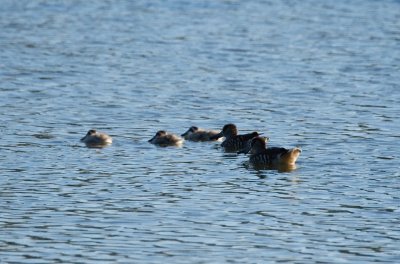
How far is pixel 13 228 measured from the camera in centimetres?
1270

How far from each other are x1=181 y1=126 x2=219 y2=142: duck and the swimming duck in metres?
0.09

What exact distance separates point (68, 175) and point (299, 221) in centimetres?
365

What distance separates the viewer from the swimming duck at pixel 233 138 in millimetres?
18438

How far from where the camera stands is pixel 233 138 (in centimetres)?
1859

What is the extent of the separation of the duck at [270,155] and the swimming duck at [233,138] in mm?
732

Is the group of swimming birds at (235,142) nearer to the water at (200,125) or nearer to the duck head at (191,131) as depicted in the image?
the duck head at (191,131)

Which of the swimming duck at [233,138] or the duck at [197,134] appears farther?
the duck at [197,134]

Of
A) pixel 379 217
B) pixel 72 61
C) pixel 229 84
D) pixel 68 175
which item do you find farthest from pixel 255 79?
pixel 379 217

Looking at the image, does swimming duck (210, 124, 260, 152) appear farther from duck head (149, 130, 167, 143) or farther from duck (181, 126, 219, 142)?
duck head (149, 130, 167, 143)

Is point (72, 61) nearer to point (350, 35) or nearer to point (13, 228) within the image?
point (350, 35)

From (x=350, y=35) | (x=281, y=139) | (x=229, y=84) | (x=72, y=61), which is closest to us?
(x=281, y=139)

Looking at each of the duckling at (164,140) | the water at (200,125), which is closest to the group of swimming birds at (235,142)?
the duckling at (164,140)

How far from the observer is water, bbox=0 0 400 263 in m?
12.4

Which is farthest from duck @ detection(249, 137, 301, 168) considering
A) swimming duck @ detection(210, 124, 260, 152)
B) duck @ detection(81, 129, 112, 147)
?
duck @ detection(81, 129, 112, 147)
